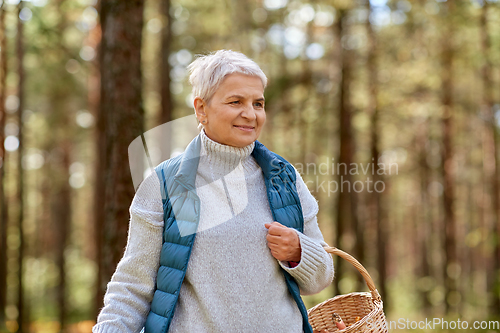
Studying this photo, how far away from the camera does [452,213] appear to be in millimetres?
11898

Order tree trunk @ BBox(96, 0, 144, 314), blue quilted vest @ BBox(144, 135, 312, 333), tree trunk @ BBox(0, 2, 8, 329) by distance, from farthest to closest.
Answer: tree trunk @ BBox(0, 2, 8, 329)
tree trunk @ BBox(96, 0, 144, 314)
blue quilted vest @ BBox(144, 135, 312, 333)

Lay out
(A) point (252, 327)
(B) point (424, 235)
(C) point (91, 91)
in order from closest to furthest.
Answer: (A) point (252, 327), (C) point (91, 91), (B) point (424, 235)

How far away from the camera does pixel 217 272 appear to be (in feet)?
6.79

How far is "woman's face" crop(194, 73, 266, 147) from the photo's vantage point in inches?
85.4

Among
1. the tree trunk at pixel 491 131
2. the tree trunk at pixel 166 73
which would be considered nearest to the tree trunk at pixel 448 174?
the tree trunk at pixel 491 131

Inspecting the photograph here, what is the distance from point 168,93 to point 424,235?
23325mm

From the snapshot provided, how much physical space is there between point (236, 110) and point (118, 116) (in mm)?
2080

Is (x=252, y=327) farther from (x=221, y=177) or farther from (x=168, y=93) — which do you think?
(x=168, y=93)

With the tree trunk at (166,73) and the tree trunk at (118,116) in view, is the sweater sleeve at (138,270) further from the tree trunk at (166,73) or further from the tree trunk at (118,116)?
the tree trunk at (166,73)

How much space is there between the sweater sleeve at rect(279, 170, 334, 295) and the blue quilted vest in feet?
0.20

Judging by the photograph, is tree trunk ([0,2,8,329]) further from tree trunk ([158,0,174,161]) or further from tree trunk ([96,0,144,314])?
tree trunk ([96,0,144,314])

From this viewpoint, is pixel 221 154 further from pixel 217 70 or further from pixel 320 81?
pixel 320 81

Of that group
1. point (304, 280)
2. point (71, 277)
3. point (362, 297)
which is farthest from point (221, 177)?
point (71, 277)

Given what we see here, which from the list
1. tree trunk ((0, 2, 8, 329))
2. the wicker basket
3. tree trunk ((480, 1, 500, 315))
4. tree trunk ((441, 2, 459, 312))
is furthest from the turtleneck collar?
tree trunk ((480, 1, 500, 315))
